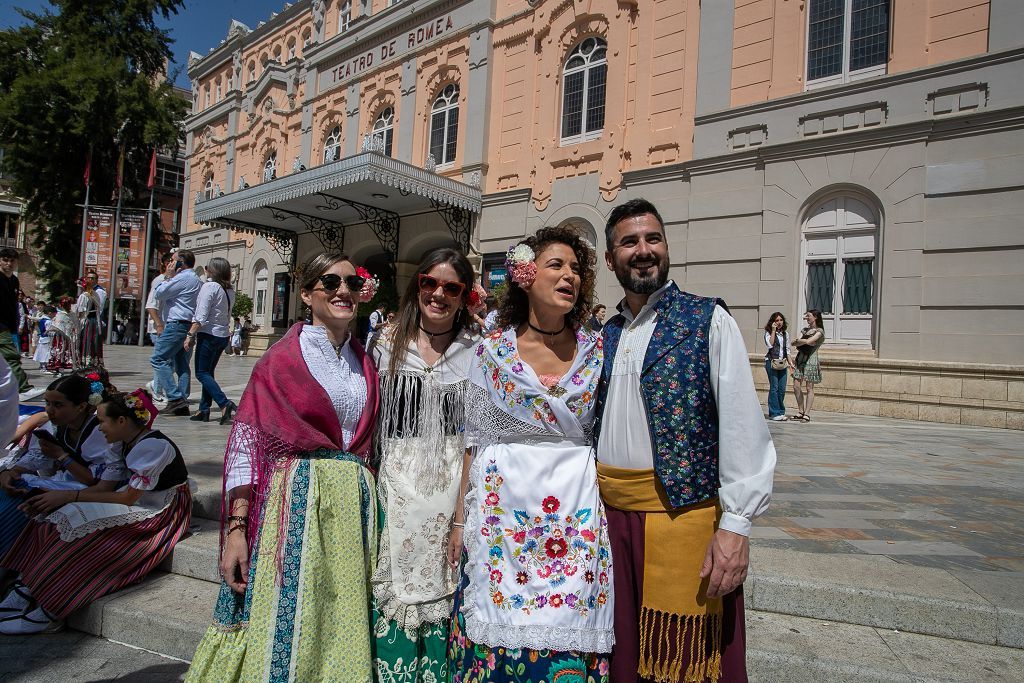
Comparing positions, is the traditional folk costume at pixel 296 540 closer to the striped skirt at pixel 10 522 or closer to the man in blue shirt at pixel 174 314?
the striped skirt at pixel 10 522

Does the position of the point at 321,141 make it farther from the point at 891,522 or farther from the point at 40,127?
the point at 891,522

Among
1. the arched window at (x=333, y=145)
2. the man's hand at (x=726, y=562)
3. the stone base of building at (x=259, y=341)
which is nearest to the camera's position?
the man's hand at (x=726, y=562)

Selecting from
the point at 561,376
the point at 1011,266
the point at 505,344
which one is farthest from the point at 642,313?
the point at 1011,266

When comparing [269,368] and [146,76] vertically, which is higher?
[146,76]

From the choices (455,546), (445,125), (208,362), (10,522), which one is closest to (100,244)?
(445,125)

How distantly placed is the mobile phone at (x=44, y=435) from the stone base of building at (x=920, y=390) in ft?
33.7

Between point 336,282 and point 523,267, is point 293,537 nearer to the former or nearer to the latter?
point 336,282

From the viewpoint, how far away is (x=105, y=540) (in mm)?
3189

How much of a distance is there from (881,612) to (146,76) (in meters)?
34.6

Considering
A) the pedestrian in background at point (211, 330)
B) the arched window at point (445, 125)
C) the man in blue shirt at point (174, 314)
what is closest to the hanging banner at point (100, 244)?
the arched window at point (445, 125)

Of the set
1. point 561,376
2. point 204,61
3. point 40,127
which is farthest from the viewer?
point 204,61

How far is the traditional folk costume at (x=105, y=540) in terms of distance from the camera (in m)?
3.07

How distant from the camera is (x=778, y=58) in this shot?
11.0 meters

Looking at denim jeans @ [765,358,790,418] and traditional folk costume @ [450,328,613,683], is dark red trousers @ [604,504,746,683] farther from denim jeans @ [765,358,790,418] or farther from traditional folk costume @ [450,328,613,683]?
denim jeans @ [765,358,790,418]
